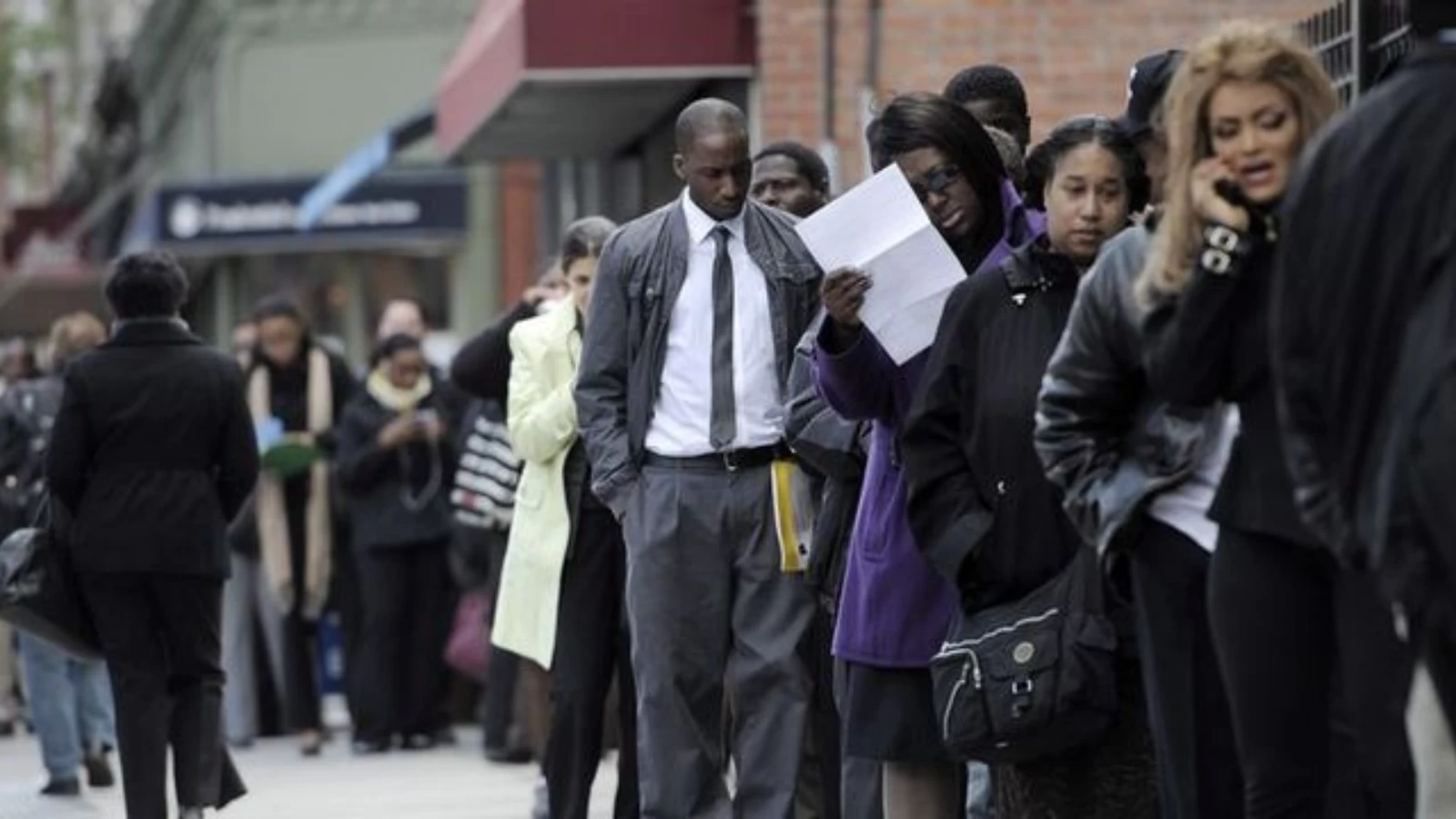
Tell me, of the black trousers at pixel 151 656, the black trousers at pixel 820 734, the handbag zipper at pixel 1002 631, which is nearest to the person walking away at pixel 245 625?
the black trousers at pixel 151 656

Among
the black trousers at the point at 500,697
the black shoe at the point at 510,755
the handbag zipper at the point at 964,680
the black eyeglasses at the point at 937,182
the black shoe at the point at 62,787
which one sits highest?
the black eyeglasses at the point at 937,182

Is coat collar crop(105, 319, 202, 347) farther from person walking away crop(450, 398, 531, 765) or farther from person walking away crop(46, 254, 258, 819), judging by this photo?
person walking away crop(450, 398, 531, 765)

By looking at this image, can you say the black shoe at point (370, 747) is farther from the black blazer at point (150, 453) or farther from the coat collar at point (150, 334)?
the coat collar at point (150, 334)

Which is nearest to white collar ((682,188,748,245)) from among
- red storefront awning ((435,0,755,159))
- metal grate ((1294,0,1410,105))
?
metal grate ((1294,0,1410,105))

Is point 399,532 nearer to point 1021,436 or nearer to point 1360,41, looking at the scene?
point 1360,41

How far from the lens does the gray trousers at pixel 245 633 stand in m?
19.0

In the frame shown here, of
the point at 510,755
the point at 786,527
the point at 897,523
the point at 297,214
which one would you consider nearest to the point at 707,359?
the point at 786,527

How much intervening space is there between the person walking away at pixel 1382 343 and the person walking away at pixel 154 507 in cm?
666

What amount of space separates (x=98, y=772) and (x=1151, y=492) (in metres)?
10.2

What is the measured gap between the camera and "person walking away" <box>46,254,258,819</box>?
41.4ft

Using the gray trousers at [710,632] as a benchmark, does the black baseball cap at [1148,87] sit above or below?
above

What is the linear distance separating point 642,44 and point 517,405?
5075 millimetres

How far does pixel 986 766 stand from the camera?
975 cm

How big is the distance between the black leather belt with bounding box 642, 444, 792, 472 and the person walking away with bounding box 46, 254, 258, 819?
258 centimetres
